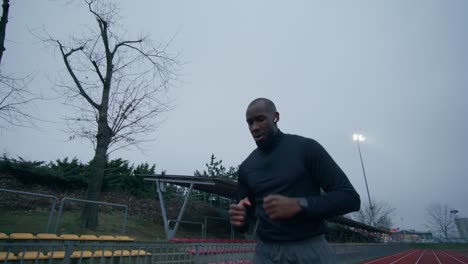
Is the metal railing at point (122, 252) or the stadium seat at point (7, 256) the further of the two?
the metal railing at point (122, 252)

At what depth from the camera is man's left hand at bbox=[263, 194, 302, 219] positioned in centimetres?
144

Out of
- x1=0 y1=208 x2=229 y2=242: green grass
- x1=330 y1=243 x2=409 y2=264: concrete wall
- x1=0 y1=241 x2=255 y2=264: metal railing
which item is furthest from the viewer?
x1=330 y1=243 x2=409 y2=264: concrete wall

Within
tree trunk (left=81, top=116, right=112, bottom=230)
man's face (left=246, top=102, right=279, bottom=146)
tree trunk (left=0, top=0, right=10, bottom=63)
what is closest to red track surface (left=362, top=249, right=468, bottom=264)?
tree trunk (left=81, top=116, right=112, bottom=230)

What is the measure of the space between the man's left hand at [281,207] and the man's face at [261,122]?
0.58 meters

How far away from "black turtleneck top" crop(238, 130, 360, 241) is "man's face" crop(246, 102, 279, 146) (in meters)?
0.07

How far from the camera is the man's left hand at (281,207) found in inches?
56.6

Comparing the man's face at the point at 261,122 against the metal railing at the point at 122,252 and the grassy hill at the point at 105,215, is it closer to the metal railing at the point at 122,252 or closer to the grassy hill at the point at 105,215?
the metal railing at the point at 122,252

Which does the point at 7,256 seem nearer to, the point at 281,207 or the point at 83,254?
the point at 83,254

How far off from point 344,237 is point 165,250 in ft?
116

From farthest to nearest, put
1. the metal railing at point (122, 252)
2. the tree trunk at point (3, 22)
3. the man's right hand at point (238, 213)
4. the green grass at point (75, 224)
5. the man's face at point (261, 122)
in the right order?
the green grass at point (75, 224)
the tree trunk at point (3, 22)
the metal railing at point (122, 252)
the man's face at point (261, 122)
the man's right hand at point (238, 213)

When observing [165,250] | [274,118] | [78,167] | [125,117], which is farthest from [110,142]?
[274,118]

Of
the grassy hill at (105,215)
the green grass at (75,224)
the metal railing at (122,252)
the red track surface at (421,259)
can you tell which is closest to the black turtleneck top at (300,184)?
the metal railing at (122,252)

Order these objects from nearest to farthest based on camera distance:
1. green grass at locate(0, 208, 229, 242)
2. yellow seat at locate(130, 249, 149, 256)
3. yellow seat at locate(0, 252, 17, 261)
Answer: yellow seat at locate(0, 252, 17, 261) → yellow seat at locate(130, 249, 149, 256) → green grass at locate(0, 208, 229, 242)

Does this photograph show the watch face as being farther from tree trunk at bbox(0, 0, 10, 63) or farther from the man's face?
tree trunk at bbox(0, 0, 10, 63)
